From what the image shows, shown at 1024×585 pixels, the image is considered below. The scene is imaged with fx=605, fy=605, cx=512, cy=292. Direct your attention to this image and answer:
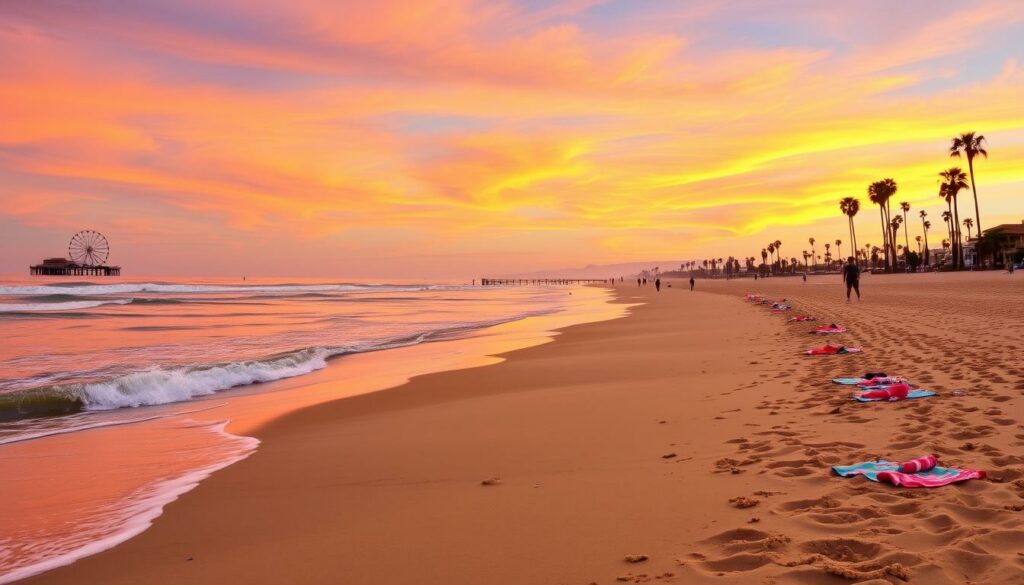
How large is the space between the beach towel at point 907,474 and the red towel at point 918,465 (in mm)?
24

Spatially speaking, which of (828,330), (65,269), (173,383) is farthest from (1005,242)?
(65,269)

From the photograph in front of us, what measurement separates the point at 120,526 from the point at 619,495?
4059 mm

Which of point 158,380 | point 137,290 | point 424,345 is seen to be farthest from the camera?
point 137,290

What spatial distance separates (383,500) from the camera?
5141 millimetres

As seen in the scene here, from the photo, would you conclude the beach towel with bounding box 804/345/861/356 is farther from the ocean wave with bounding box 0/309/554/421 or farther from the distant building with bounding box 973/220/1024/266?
the distant building with bounding box 973/220/1024/266

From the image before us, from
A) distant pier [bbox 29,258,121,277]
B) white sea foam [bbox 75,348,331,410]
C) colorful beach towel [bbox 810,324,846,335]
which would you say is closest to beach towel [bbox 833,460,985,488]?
white sea foam [bbox 75,348,331,410]

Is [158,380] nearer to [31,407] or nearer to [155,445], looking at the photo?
[31,407]

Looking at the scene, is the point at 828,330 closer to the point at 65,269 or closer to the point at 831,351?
the point at 831,351

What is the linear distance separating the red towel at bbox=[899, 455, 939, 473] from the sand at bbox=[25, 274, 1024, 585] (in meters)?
0.33

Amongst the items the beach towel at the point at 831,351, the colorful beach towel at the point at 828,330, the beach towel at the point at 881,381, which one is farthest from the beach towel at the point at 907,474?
the colorful beach towel at the point at 828,330

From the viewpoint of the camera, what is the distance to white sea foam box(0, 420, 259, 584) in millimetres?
4270

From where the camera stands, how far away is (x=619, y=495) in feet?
15.5

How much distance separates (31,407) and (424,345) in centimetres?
1090

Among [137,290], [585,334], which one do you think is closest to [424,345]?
[585,334]
